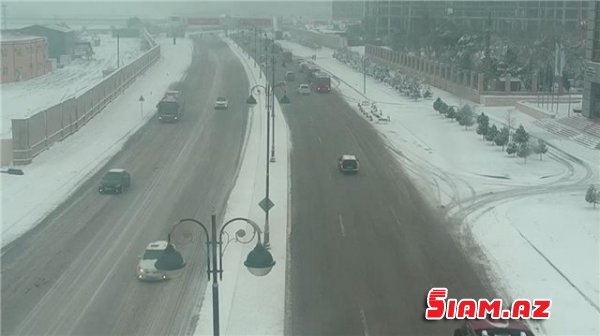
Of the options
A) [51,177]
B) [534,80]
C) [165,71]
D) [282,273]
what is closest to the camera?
[282,273]

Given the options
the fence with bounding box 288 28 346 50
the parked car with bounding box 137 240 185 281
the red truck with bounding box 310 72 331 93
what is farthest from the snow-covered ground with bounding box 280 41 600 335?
the fence with bounding box 288 28 346 50

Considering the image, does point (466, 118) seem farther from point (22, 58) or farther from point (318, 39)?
point (318, 39)

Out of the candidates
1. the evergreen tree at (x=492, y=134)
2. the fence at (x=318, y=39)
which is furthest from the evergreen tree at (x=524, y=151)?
the fence at (x=318, y=39)

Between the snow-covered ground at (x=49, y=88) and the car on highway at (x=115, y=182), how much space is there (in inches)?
594

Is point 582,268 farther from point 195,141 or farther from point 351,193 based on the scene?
point 195,141

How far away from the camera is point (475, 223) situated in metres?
26.1

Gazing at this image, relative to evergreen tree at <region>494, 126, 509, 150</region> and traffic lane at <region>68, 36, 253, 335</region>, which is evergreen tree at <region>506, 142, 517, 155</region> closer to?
evergreen tree at <region>494, 126, 509, 150</region>

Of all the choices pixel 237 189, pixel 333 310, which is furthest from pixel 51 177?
pixel 333 310

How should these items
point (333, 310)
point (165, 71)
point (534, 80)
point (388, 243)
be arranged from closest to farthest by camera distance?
point (333, 310) < point (388, 243) < point (534, 80) < point (165, 71)

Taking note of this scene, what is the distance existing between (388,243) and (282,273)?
13.0 feet

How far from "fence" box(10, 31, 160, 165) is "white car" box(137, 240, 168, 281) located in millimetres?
15768

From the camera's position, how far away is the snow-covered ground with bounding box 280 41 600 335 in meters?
19.9

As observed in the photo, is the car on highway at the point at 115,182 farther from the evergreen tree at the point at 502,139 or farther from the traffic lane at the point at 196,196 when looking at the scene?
the evergreen tree at the point at 502,139
